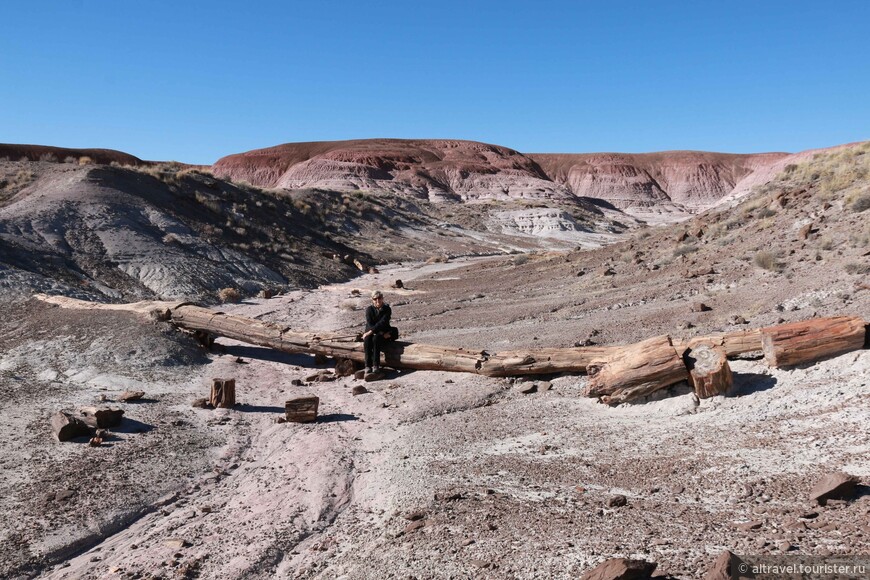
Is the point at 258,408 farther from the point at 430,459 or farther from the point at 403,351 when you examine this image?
the point at 430,459

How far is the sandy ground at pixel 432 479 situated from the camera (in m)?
4.24

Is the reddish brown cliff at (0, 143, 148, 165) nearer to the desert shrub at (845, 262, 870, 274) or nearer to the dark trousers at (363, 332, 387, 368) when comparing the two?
the dark trousers at (363, 332, 387, 368)

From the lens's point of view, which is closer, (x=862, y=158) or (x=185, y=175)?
(x=862, y=158)

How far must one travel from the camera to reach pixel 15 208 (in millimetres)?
18969

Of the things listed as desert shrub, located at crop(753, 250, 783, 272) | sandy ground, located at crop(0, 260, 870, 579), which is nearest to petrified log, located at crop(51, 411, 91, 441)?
sandy ground, located at crop(0, 260, 870, 579)

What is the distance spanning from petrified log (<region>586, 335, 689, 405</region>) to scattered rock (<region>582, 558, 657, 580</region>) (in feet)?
11.6

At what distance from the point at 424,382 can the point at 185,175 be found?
985 inches

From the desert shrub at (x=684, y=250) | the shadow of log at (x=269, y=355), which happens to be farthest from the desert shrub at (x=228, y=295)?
the desert shrub at (x=684, y=250)

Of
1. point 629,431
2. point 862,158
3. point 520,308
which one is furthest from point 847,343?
point 862,158

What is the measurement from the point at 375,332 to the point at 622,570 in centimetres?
669

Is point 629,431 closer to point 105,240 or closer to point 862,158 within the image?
point 862,158

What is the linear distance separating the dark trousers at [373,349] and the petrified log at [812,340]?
5.46 m

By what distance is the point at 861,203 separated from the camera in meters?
12.6

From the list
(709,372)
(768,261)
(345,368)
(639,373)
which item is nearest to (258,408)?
(345,368)
